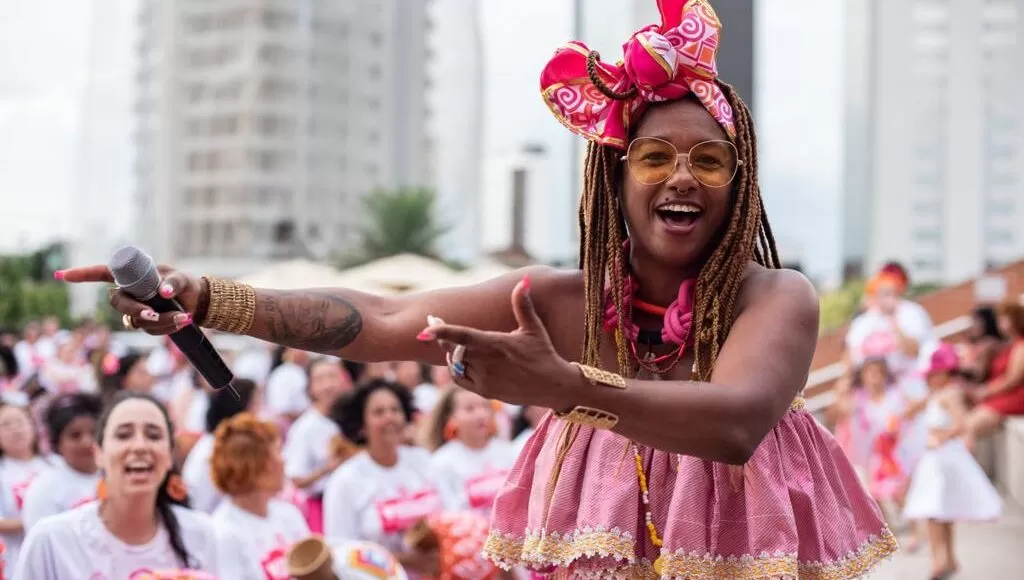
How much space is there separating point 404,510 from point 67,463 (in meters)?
1.61

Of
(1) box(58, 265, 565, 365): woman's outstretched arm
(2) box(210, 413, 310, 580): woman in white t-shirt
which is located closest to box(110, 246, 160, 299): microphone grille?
(1) box(58, 265, 565, 365): woman's outstretched arm

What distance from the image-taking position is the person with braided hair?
2738 millimetres

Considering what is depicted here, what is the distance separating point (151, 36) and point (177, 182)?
1316cm

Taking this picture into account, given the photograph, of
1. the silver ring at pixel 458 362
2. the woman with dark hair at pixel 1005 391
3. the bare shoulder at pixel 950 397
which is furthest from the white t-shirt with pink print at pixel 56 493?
the woman with dark hair at pixel 1005 391

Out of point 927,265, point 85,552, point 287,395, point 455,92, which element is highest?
point 455,92

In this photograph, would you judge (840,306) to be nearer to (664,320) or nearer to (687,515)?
(664,320)

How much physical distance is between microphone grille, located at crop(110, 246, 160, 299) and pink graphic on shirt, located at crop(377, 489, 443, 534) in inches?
156

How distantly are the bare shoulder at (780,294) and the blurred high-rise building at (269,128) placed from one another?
84.1m

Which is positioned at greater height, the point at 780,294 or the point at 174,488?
the point at 780,294

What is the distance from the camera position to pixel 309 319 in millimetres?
2920

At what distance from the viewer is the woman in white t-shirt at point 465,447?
7238 millimetres

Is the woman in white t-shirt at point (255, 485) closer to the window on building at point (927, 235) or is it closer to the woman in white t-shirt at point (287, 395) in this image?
the woman in white t-shirt at point (287, 395)

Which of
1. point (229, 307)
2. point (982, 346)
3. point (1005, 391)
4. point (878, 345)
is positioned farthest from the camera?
point (982, 346)

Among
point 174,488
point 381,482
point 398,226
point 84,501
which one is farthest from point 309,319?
point 398,226
